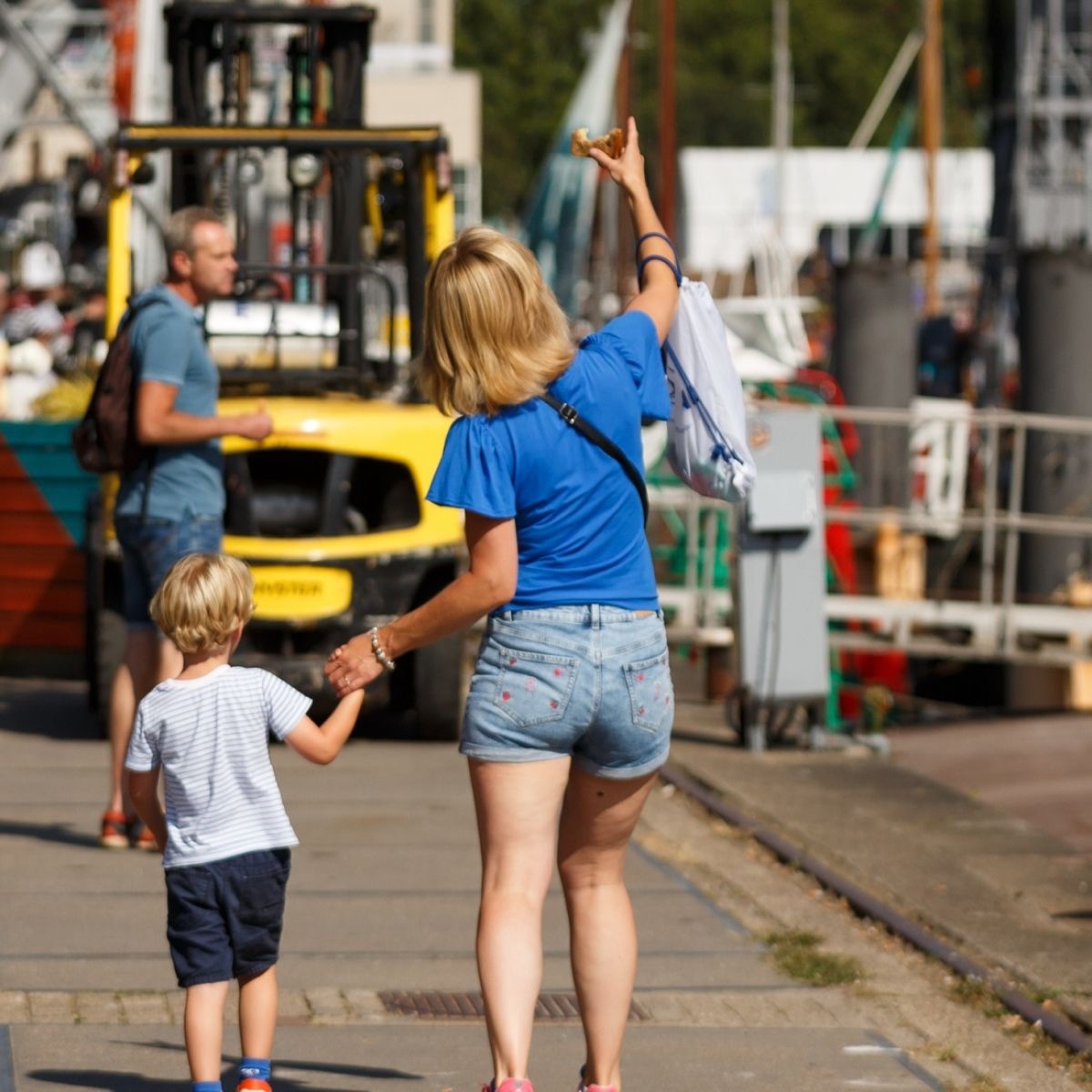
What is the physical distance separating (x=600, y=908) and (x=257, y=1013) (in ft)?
2.42

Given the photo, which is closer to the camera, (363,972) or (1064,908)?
(363,972)

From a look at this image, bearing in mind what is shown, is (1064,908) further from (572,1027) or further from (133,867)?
(133,867)

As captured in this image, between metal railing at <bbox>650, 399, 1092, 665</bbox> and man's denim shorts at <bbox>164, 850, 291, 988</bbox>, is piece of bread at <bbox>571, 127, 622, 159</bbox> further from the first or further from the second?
metal railing at <bbox>650, 399, 1092, 665</bbox>

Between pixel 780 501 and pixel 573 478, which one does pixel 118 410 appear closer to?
pixel 573 478

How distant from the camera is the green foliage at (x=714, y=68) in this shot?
3519 inches

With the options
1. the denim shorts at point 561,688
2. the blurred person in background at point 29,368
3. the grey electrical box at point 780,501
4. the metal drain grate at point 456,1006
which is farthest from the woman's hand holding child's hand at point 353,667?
the blurred person in background at point 29,368

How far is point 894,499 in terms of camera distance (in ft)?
56.5

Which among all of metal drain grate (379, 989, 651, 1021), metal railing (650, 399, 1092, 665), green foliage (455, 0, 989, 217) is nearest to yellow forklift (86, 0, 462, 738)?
metal railing (650, 399, 1092, 665)

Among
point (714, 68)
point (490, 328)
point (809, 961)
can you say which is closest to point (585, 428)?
point (490, 328)

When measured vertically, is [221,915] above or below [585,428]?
below

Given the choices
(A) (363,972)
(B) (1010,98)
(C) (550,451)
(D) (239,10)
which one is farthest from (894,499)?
(B) (1010,98)

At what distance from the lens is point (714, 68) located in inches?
4343

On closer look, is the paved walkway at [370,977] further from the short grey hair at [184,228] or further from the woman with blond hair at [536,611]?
the short grey hair at [184,228]

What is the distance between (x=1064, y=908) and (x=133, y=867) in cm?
296
